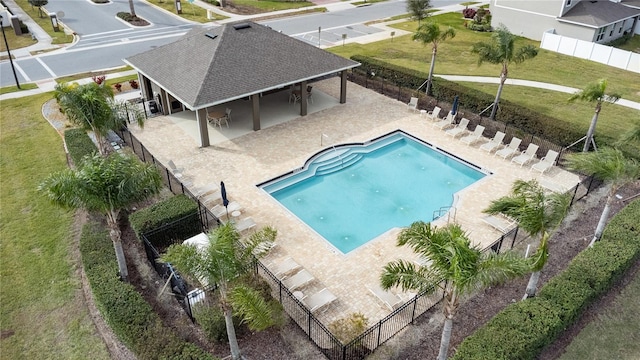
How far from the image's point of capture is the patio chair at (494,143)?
2422cm

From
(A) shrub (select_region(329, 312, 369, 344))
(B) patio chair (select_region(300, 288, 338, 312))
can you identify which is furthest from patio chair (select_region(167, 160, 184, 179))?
(A) shrub (select_region(329, 312, 369, 344))

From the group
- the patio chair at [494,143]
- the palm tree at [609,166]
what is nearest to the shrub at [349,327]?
the palm tree at [609,166]

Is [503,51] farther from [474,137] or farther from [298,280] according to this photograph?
[298,280]

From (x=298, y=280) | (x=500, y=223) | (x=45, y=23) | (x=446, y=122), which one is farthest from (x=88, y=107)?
(x=45, y=23)

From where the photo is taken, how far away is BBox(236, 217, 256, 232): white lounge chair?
18156 mm

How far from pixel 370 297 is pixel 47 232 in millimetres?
12998

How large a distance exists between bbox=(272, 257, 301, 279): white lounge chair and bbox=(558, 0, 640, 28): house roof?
3954 cm

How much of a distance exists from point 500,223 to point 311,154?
9897mm

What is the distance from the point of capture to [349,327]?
14.4 meters

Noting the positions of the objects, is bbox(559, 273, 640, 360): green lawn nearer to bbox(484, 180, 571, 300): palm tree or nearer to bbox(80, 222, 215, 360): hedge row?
bbox(484, 180, 571, 300): palm tree

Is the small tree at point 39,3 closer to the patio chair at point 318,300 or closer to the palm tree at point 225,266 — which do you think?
the palm tree at point 225,266

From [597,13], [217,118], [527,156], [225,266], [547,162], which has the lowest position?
[547,162]

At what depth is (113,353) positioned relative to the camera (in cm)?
1362

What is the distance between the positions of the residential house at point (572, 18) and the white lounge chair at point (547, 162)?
84.4 ft
